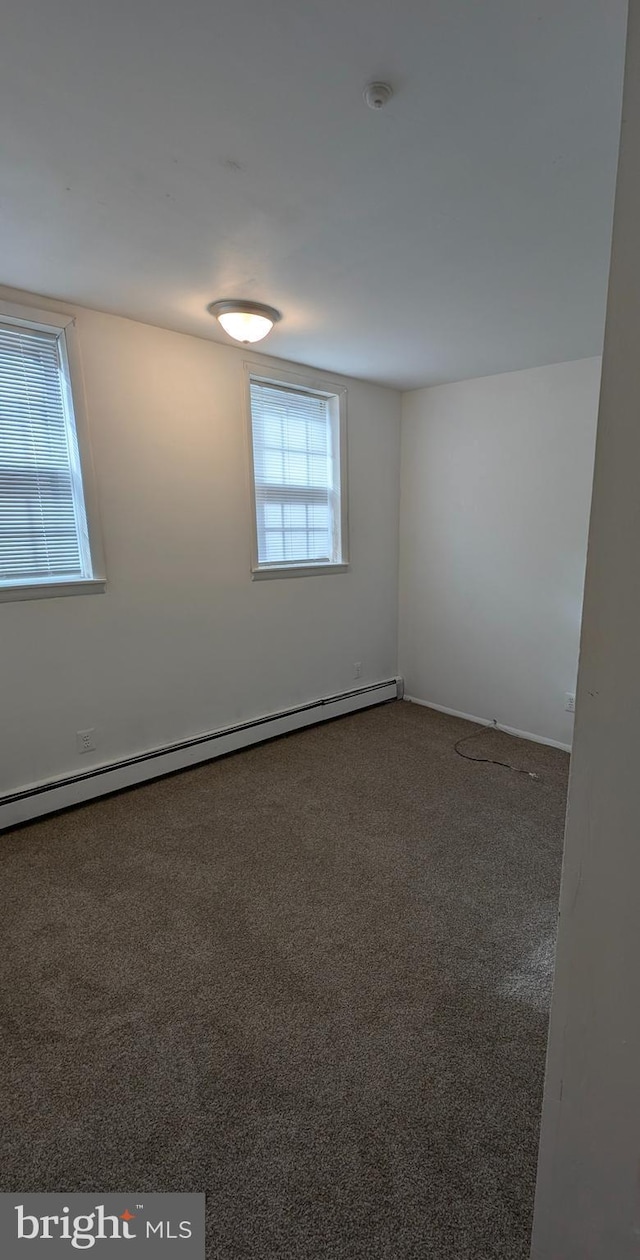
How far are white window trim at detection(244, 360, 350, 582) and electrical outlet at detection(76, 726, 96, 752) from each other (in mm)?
1369

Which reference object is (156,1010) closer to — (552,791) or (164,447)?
(552,791)

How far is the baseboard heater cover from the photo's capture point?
2646 mm

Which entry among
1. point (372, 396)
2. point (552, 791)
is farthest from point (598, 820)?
point (372, 396)

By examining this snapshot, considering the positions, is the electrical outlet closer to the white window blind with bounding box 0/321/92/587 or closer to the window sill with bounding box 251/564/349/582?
the white window blind with bounding box 0/321/92/587

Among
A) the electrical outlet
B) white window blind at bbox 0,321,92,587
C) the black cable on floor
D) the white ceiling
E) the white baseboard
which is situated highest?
the white ceiling

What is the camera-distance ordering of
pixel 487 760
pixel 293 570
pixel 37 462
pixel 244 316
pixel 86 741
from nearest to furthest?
pixel 244 316 → pixel 37 462 → pixel 86 741 → pixel 487 760 → pixel 293 570

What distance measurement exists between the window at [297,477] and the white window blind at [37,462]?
1.12 metres

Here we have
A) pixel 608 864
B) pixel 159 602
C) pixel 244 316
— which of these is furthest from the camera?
pixel 159 602

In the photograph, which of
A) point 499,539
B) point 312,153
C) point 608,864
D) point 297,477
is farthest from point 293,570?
point 608,864

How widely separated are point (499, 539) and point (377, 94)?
2817 millimetres

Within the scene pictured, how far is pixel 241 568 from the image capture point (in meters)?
3.36

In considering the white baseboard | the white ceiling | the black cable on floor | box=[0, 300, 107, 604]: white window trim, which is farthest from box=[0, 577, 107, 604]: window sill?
the white baseboard

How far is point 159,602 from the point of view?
3031mm

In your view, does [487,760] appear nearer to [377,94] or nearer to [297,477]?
[297,477]
